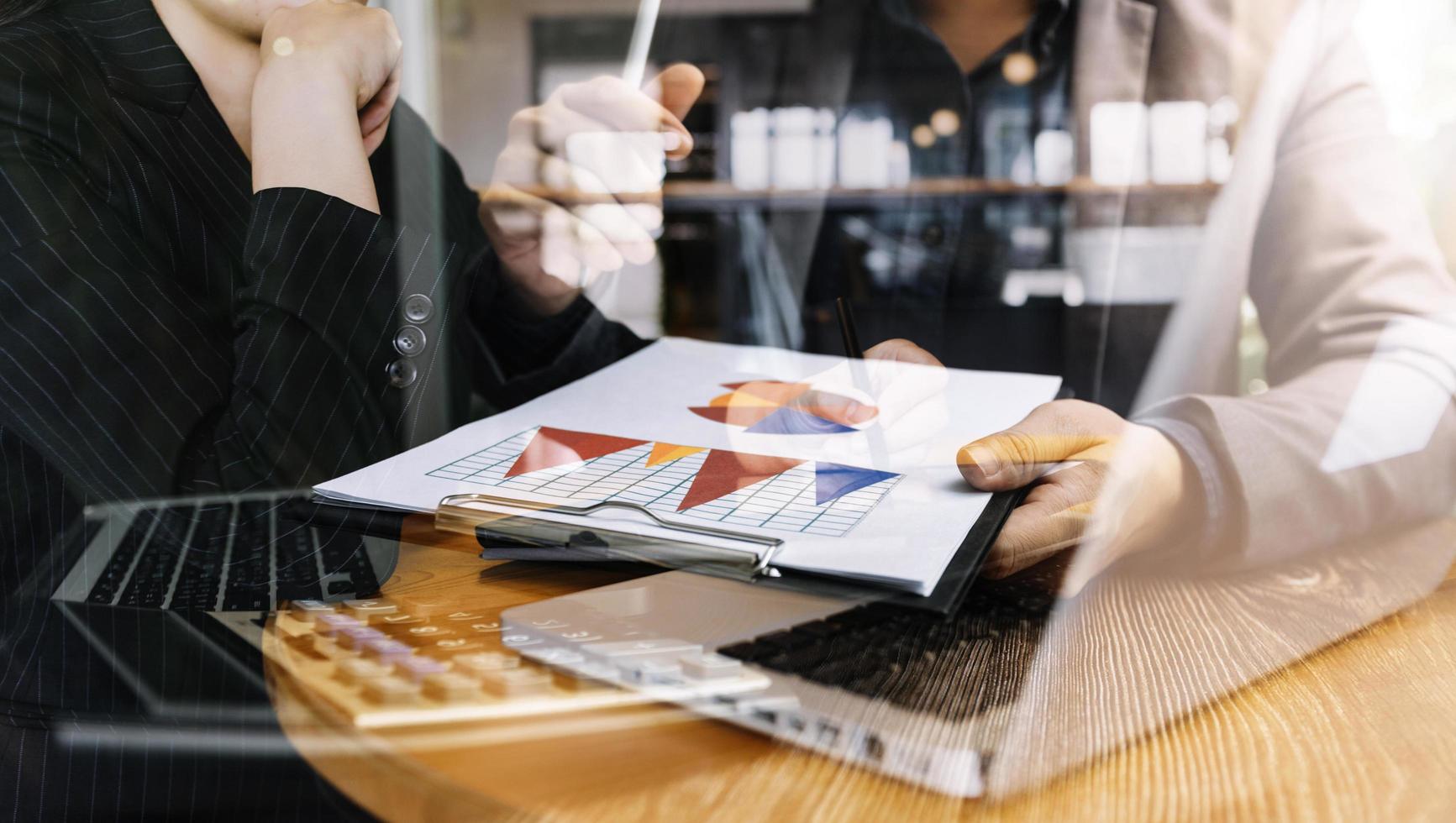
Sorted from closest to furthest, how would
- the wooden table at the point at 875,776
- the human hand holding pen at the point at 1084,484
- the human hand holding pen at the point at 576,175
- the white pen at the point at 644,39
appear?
the wooden table at the point at 875,776
the human hand holding pen at the point at 1084,484
the human hand holding pen at the point at 576,175
the white pen at the point at 644,39

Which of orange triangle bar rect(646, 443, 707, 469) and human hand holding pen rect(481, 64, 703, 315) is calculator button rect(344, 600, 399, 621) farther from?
human hand holding pen rect(481, 64, 703, 315)

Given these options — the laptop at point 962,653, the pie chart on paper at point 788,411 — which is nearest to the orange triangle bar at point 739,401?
the pie chart on paper at point 788,411

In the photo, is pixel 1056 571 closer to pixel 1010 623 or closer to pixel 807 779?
pixel 1010 623

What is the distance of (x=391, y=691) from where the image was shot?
0.19 meters

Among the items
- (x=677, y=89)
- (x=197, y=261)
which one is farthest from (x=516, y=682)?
(x=677, y=89)

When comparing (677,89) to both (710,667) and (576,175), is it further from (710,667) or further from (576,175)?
(710,667)

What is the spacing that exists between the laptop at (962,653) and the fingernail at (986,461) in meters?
0.03

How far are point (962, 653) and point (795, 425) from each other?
11 centimetres

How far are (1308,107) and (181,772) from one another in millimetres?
573

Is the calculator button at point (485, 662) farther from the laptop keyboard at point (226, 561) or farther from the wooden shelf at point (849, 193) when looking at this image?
the wooden shelf at point (849, 193)

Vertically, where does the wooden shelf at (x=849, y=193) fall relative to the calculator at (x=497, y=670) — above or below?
above

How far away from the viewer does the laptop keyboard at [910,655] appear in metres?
0.19

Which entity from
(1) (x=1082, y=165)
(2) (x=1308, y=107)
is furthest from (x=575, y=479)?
(1) (x=1082, y=165)

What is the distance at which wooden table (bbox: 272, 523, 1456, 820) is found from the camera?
16 cm
